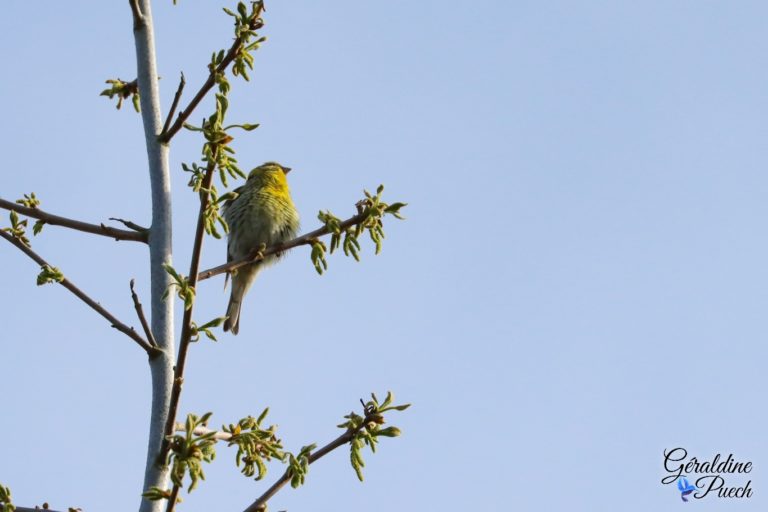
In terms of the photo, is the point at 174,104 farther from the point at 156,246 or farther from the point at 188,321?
the point at 188,321

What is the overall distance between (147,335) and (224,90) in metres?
0.89

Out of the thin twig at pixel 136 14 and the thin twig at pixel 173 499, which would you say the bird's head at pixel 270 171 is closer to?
the thin twig at pixel 136 14

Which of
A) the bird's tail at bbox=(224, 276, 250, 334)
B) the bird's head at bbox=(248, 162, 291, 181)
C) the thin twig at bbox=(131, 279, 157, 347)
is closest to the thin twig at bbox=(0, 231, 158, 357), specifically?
the thin twig at bbox=(131, 279, 157, 347)

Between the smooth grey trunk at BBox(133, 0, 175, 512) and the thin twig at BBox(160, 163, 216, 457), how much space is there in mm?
194

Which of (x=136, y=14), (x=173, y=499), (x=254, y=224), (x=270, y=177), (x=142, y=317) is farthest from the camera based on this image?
(x=270, y=177)

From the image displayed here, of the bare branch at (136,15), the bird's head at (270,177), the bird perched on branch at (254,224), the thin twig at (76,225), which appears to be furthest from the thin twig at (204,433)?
the bird's head at (270,177)

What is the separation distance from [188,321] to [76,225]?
0.87 m

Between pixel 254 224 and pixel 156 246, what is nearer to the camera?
pixel 156 246

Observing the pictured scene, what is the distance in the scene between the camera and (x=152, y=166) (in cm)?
381

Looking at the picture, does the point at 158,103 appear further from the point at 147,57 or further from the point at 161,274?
the point at 161,274

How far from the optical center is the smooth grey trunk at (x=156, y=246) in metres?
3.29

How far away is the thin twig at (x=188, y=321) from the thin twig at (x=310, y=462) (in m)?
0.34

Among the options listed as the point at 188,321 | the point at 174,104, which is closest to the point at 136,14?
the point at 174,104

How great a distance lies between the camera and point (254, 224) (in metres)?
7.37
